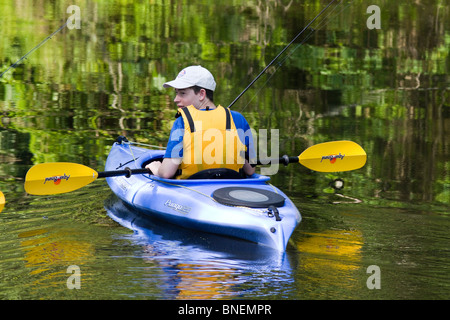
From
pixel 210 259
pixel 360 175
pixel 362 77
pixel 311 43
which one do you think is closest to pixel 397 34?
pixel 311 43

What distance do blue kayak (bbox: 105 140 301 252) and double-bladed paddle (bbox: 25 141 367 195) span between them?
303mm

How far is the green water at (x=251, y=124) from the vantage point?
453 centimetres

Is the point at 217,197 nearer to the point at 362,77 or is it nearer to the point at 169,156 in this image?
the point at 169,156

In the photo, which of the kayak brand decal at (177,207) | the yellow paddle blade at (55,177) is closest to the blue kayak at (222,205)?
the kayak brand decal at (177,207)

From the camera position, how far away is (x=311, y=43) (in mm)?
14539

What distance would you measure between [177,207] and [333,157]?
1570 millimetres

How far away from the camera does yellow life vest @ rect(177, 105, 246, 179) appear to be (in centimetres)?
578

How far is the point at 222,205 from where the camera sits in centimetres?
545

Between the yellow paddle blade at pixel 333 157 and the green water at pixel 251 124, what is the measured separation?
34 centimetres

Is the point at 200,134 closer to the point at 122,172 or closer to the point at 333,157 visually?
the point at 122,172

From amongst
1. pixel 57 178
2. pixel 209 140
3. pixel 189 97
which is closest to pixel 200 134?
pixel 209 140

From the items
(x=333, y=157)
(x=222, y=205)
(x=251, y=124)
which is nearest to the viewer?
(x=222, y=205)

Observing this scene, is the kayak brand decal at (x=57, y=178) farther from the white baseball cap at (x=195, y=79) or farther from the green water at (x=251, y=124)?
the white baseball cap at (x=195, y=79)

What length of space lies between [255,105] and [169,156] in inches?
199
